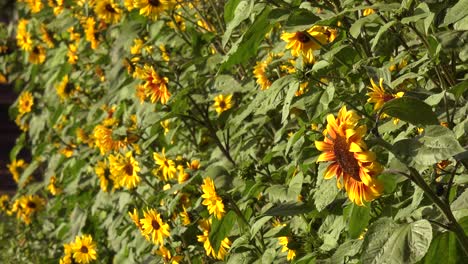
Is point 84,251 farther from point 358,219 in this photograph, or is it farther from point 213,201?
point 358,219

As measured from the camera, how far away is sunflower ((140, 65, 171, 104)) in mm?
3354

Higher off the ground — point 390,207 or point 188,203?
point 390,207

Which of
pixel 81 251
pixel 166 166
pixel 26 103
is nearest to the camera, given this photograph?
pixel 166 166

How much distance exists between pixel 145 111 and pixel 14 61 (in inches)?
110

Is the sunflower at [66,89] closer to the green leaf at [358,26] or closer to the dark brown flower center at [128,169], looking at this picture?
the dark brown flower center at [128,169]

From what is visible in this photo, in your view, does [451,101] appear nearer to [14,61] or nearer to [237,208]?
[237,208]

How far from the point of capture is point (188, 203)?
11.0 ft

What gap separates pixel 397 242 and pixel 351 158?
0.71ft

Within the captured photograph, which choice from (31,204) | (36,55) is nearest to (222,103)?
(36,55)

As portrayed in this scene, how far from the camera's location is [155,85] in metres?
3.38

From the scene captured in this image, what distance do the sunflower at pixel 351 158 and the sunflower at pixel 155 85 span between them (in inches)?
64.5

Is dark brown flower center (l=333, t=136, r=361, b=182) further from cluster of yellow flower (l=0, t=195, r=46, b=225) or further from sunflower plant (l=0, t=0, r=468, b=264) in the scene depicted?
cluster of yellow flower (l=0, t=195, r=46, b=225)

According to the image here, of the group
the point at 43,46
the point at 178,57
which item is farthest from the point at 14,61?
the point at 178,57

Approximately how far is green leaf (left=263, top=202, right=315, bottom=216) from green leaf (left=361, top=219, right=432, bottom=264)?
569 mm
